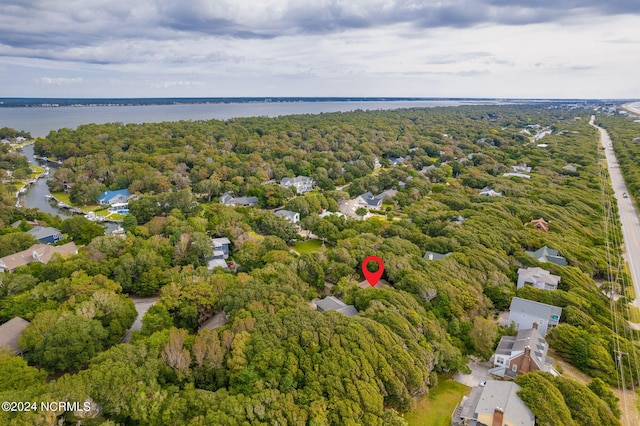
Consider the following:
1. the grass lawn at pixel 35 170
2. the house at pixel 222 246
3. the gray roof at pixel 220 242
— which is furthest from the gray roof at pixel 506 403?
the grass lawn at pixel 35 170

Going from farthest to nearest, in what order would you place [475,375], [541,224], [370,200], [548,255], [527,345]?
[370,200]
[541,224]
[548,255]
[475,375]
[527,345]

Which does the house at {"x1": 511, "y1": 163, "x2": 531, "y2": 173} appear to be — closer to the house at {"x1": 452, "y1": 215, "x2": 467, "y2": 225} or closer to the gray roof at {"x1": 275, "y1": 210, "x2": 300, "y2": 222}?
the house at {"x1": 452, "y1": 215, "x2": 467, "y2": 225}

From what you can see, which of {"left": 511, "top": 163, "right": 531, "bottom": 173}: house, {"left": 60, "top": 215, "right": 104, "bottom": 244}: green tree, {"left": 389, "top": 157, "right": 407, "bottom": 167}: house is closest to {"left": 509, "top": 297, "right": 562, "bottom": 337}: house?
{"left": 60, "top": 215, "right": 104, "bottom": 244}: green tree

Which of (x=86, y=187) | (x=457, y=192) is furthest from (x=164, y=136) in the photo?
(x=457, y=192)

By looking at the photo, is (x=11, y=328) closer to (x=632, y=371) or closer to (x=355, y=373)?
(x=355, y=373)

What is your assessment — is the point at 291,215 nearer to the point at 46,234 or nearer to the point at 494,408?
the point at 46,234

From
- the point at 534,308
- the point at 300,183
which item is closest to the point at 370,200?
the point at 300,183

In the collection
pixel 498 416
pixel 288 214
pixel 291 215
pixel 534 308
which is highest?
pixel 288 214
